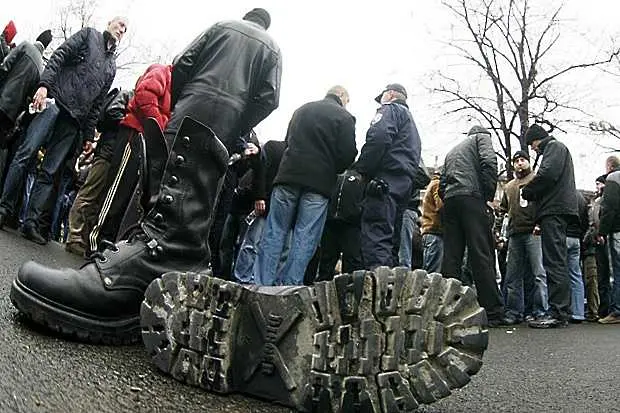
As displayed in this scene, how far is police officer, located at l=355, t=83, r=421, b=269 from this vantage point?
14.8 ft

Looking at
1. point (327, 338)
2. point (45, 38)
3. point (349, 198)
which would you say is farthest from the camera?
point (45, 38)

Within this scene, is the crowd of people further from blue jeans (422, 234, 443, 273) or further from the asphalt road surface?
the asphalt road surface

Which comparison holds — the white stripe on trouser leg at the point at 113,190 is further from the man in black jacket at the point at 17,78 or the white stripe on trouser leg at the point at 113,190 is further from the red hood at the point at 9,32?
the red hood at the point at 9,32

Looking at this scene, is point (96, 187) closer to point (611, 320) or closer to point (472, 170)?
point (472, 170)

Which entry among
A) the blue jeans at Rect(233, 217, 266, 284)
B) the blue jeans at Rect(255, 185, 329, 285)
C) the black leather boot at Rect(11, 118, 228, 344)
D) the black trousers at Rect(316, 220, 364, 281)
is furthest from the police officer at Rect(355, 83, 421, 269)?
the black leather boot at Rect(11, 118, 228, 344)

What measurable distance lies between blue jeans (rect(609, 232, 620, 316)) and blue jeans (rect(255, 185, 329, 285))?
11.0 ft

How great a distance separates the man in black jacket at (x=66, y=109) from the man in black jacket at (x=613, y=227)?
180 inches

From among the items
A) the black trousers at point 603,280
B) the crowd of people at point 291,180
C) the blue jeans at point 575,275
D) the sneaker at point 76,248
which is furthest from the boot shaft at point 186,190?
the black trousers at point 603,280

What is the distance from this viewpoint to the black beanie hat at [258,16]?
301cm

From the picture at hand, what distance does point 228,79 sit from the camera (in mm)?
2371

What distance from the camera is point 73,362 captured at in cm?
145

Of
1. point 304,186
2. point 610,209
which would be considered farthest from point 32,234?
point 610,209

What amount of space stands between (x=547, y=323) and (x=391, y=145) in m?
1.95

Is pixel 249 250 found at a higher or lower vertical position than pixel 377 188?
lower
